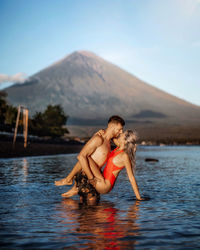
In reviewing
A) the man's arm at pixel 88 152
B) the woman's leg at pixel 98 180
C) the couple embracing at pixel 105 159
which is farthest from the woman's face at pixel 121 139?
the woman's leg at pixel 98 180

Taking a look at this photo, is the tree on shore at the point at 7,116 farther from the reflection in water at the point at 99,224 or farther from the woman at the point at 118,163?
the woman at the point at 118,163

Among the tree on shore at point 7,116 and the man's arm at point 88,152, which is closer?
the man's arm at point 88,152

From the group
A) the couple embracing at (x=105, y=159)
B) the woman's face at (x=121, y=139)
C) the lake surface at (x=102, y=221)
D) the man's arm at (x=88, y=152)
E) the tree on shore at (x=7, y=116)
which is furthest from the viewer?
the tree on shore at (x=7, y=116)

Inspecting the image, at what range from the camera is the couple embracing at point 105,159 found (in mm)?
8000

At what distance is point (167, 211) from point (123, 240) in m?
2.41

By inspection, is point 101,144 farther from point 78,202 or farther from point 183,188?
point 183,188

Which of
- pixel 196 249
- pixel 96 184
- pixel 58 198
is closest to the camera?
pixel 196 249

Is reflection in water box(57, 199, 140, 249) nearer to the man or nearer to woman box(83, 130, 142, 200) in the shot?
woman box(83, 130, 142, 200)

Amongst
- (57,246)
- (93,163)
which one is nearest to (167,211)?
(93,163)

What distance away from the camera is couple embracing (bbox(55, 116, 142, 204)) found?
26.2ft

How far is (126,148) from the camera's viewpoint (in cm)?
816

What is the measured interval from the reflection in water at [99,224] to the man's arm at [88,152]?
724mm

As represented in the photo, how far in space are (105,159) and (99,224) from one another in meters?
2.11

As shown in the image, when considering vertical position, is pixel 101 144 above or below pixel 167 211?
above
